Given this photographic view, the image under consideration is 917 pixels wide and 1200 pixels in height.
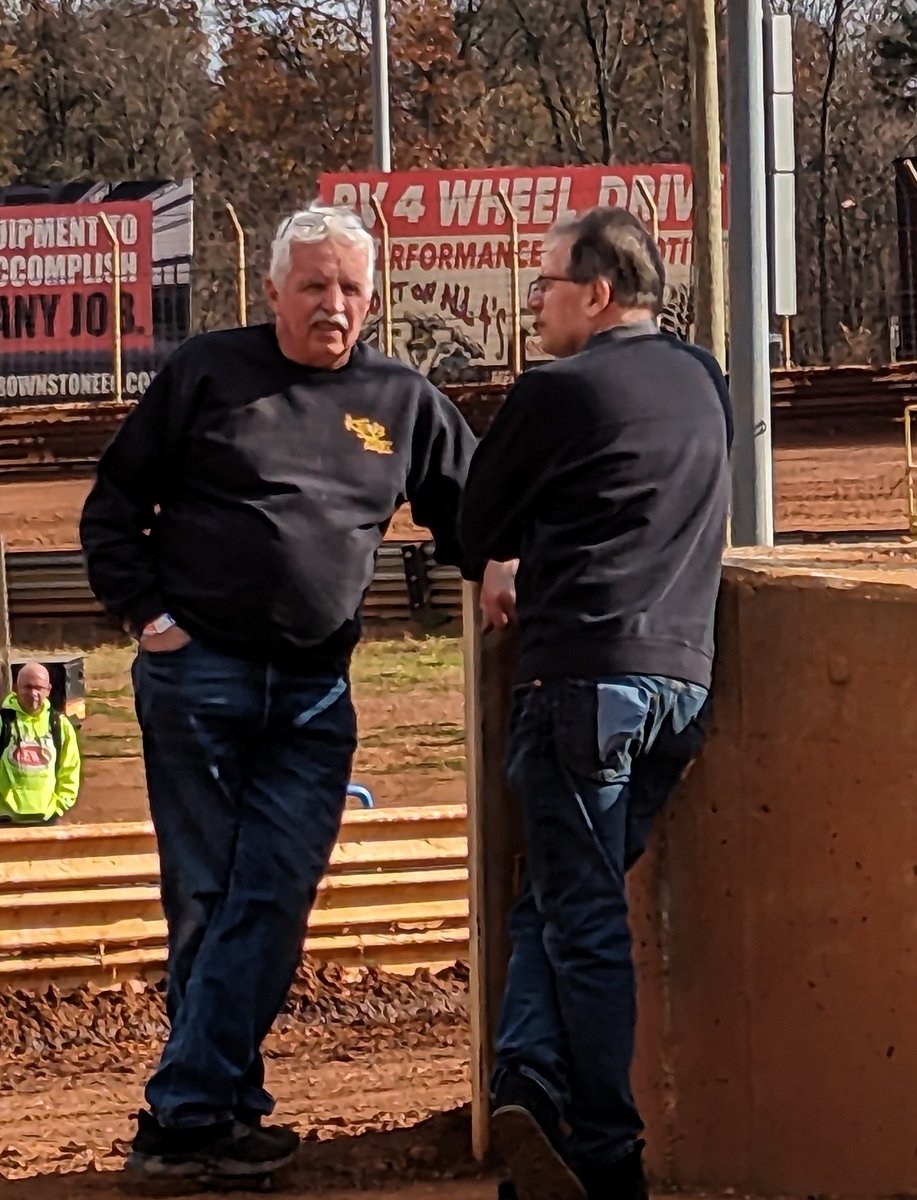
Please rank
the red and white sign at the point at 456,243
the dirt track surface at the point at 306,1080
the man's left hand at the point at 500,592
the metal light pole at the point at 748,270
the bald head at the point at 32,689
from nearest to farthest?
the man's left hand at the point at 500,592, the dirt track surface at the point at 306,1080, the bald head at the point at 32,689, the metal light pole at the point at 748,270, the red and white sign at the point at 456,243

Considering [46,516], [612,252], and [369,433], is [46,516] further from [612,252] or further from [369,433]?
[612,252]

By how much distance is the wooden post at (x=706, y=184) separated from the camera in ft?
43.2

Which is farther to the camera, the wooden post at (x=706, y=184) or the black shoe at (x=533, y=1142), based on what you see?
the wooden post at (x=706, y=184)

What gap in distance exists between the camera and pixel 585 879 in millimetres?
3443

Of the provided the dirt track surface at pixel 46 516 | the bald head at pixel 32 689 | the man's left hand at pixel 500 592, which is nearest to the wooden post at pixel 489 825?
the man's left hand at pixel 500 592

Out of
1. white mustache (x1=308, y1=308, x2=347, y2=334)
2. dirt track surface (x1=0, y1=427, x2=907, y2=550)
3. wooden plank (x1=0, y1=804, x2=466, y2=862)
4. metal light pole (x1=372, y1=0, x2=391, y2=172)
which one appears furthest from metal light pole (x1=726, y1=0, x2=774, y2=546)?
metal light pole (x1=372, y1=0, x2=391, y2=172)

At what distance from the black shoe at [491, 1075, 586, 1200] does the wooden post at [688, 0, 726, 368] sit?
10.1 metres

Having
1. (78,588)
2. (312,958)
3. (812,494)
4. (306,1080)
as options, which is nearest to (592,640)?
(306,1080)

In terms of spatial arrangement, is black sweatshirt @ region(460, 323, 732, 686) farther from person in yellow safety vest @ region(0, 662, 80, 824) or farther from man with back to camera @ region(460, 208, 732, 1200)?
person in yellow safety vest @ region(0, 662, 80, 824)

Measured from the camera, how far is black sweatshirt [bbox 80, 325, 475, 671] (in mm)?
3930

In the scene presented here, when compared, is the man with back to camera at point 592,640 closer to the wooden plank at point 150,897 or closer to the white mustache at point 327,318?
the white mustache at point 327,318

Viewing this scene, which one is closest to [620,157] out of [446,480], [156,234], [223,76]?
[223,76]

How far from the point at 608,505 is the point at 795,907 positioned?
2.86 feet

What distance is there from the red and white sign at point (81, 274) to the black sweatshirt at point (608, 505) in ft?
69.7
